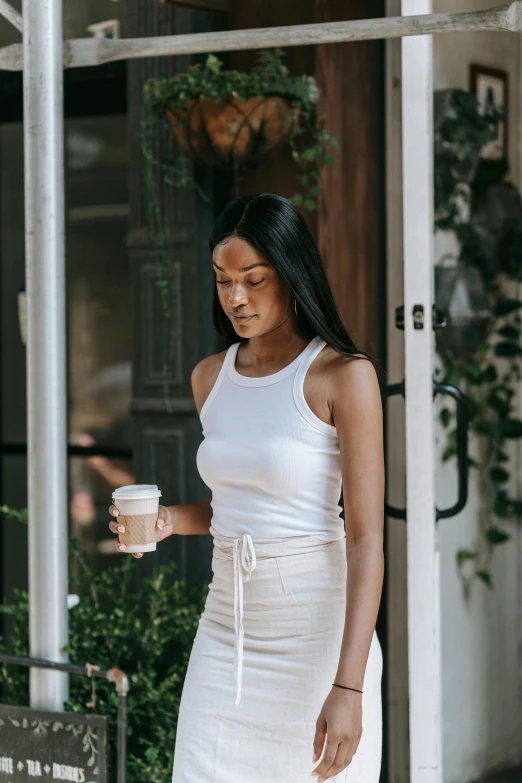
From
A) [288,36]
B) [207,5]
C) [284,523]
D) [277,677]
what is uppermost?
[207,5]

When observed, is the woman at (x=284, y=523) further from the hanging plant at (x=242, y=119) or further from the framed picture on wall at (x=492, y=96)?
the framed picture on wall at (x=492, y=96)

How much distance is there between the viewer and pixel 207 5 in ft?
10.9

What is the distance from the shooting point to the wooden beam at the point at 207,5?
3311 mm

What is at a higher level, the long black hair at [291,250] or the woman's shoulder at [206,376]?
the long black hair at [291,250]

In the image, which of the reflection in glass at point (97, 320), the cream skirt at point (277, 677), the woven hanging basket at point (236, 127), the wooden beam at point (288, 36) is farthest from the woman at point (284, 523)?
the reflection in glass at point (97, 320)

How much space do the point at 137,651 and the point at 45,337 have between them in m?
0.97

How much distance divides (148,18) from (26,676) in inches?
78.2

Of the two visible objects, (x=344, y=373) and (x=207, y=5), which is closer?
(x=344, y=373)

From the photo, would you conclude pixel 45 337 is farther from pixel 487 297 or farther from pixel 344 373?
→ pixel 487 297

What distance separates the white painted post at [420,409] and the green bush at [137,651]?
751 millimetres

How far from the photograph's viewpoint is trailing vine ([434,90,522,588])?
11.8ft

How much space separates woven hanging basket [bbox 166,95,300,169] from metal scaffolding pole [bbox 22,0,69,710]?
22.7 inches

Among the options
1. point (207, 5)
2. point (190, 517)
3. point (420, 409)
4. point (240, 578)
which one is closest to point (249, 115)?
point (207, 5)

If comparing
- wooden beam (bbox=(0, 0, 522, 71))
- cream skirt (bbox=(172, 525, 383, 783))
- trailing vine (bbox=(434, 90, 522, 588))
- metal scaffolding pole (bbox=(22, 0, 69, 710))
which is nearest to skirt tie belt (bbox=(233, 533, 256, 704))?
cream skirt (bbox=(172, 525, 383, 783))
